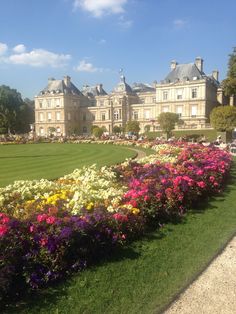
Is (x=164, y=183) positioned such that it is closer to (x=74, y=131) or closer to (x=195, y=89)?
(x=195, y=89)

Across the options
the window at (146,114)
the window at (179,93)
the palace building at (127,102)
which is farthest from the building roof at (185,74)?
the window at (146,114)

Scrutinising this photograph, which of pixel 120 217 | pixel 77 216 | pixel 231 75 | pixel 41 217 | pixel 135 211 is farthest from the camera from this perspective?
pixel 231 75

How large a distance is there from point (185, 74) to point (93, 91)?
90.7ft

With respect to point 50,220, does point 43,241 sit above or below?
below

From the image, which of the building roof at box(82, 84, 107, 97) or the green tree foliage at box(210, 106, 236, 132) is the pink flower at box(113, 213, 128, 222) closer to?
the green tree foliage at box(210, 106, 236, 132)

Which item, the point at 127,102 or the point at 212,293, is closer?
the point at 212,293

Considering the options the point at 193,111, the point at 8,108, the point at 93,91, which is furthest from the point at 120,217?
the point at 93,91

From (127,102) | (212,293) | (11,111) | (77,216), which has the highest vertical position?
(127,102)

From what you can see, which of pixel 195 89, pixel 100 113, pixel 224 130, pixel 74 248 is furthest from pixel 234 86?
pixel 74 248

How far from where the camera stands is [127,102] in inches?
2911

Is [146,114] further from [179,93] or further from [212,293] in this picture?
[212,293]

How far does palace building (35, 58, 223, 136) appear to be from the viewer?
210 ft

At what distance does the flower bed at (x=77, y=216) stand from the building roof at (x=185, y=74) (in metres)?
56.8

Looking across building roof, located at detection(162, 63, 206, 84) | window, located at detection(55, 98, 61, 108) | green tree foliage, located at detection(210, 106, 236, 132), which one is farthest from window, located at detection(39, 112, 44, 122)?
green tree foliage, located at detection(210, 106, 236, 132)
